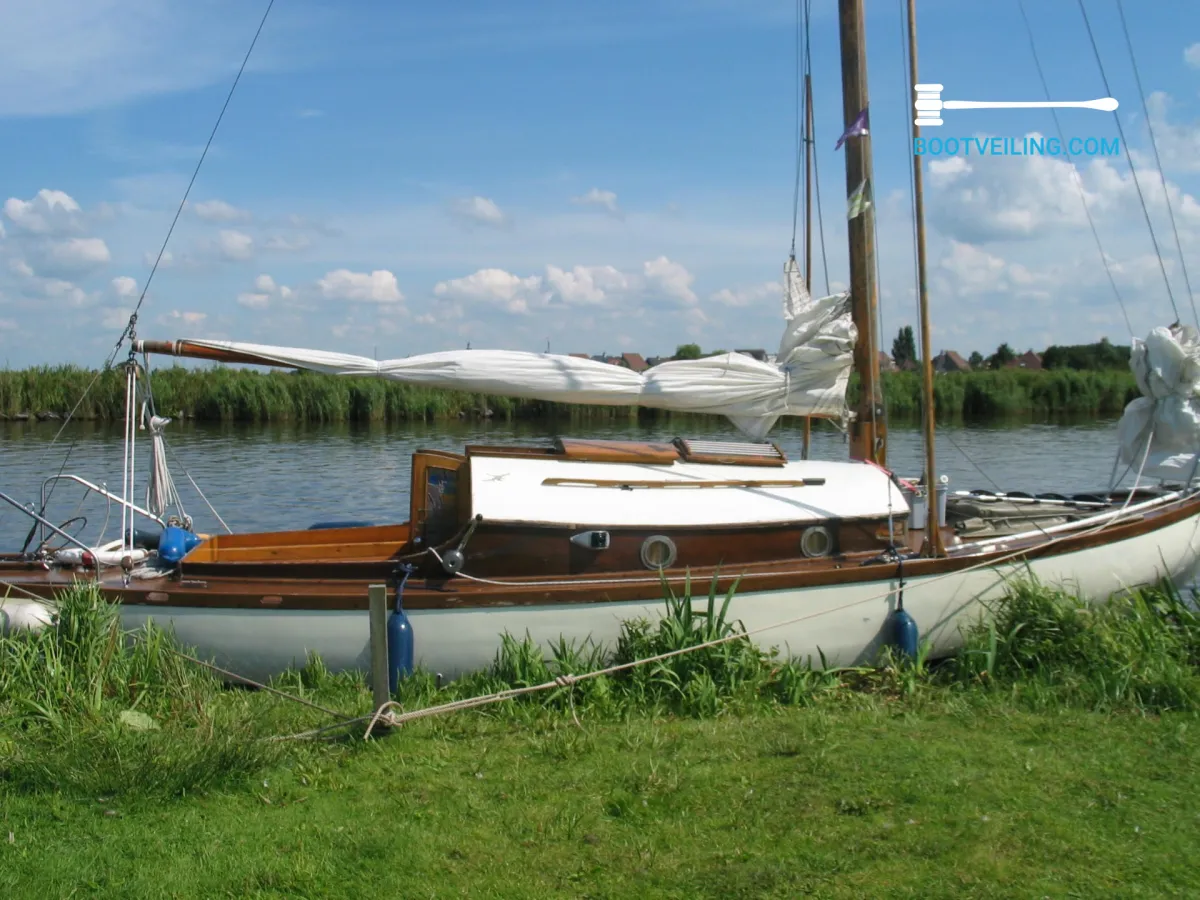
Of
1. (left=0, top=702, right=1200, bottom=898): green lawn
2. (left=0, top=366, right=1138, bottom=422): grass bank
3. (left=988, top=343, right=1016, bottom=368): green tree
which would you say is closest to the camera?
(left=0, top=702, right=1200, bottom=898): green lawn

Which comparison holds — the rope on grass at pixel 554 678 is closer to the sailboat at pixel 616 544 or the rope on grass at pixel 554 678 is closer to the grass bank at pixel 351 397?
the sailboat at pixel 616 544

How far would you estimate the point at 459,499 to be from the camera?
8.11 metres

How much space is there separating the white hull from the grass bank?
24.2 m

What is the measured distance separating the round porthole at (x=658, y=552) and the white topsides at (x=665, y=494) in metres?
0.12

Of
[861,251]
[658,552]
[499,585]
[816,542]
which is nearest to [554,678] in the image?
[499,585]

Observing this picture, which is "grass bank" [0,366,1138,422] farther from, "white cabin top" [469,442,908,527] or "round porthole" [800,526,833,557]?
"round porthole" [800,526,833,557]

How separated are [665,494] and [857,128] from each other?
13.6 feet

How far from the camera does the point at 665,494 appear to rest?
813 cm

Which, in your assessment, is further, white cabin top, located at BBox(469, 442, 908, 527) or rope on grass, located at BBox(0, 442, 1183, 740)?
white cabin top, located at BBox(469, 442, 908, 527)

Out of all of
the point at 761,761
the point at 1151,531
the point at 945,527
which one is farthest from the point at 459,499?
the point at 1151,531

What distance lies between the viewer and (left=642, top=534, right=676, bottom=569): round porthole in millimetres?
7865

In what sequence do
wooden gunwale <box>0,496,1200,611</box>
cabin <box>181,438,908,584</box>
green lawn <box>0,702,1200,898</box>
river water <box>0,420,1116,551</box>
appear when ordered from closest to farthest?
1. green lawn <box>0,702,1200,898</box>
2. wooden gunwale <box>0,496,1200,611</box>
3. cabin <box>181,438,908,584</box>
4. river water <box>0,420,1116,551</box>

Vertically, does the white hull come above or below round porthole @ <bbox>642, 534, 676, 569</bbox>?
below

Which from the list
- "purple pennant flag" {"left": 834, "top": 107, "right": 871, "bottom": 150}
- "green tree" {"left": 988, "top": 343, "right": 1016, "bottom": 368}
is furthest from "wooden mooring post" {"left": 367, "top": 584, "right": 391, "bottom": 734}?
"green tree" {"left": 988, "top": 343, "right": 1016, "bottom": 368}
